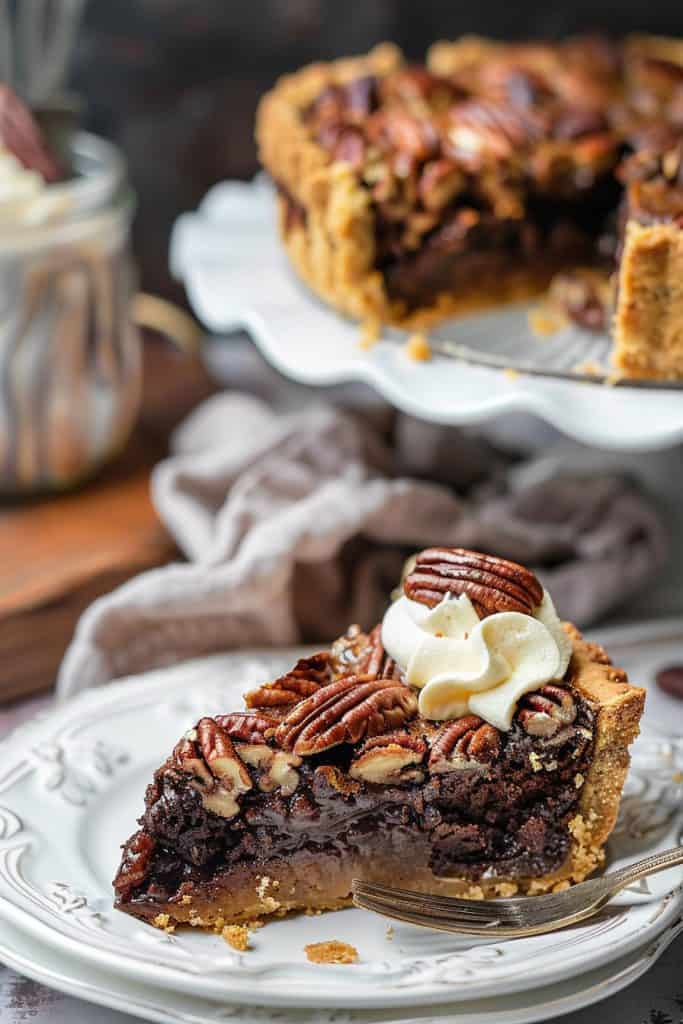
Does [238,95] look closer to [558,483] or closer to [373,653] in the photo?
[558,483]

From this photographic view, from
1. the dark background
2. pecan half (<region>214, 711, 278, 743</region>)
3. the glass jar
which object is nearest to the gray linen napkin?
the glass jar

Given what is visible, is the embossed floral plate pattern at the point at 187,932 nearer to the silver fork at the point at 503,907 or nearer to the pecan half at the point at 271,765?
the silver fork at the point at 503,907

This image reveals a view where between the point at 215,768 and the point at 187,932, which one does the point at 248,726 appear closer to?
the point at 215,768

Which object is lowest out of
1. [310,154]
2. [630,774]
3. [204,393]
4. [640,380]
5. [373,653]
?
[204,393]

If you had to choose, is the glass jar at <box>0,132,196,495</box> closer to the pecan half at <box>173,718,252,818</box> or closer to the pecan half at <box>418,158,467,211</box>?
the pecan half at <box>418,158,467,211</box>

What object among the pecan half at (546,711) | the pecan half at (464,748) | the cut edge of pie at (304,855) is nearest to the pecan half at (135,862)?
the cut edge of pie at (304,855)

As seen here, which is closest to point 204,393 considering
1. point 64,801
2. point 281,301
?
point 281,301
